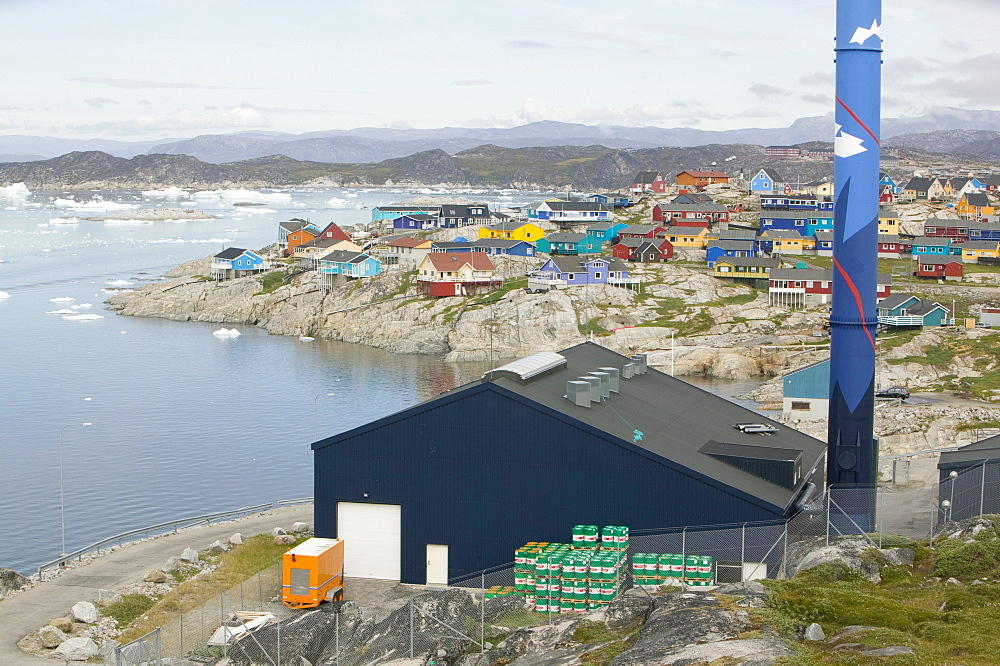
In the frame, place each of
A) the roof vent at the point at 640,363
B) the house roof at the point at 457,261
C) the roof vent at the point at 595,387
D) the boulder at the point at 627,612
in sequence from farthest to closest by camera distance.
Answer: the house roof at the point at 457,261, the roof vent at the point at 640,363, the roof vent at the point at 595,387, the boulder at the point at 627,612

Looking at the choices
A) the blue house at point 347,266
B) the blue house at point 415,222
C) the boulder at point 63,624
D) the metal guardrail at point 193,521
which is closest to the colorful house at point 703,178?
the blue house at point 415,222

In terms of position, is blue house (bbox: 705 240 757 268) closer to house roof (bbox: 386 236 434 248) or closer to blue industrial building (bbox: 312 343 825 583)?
house roof (bbox: 386 236 434 248)

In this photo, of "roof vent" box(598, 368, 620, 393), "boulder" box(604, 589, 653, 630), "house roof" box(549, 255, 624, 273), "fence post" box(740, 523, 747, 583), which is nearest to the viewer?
"boulder" box(604, 589, 653, 630)

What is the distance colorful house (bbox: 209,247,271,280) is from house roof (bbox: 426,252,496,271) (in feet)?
73.2

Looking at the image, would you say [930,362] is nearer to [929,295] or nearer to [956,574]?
[929,295]

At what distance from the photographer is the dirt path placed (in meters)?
24.3

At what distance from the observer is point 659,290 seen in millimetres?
87188

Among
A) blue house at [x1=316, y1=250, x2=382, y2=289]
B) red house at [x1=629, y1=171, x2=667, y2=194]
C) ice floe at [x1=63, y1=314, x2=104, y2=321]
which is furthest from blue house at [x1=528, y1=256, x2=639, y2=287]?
red house at [x1=629, y1=171, x2=667, y2=194]

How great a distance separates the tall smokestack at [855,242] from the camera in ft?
83.6

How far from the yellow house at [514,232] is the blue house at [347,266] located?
14.7 metres

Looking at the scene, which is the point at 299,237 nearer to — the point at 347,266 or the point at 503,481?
the point at 347,266

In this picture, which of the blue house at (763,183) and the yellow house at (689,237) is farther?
the blue house at (763,183)

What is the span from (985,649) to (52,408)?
2193 inches

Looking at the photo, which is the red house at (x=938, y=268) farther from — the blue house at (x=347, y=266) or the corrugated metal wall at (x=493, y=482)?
the corrugated metal wall at (x=493, y=482)
